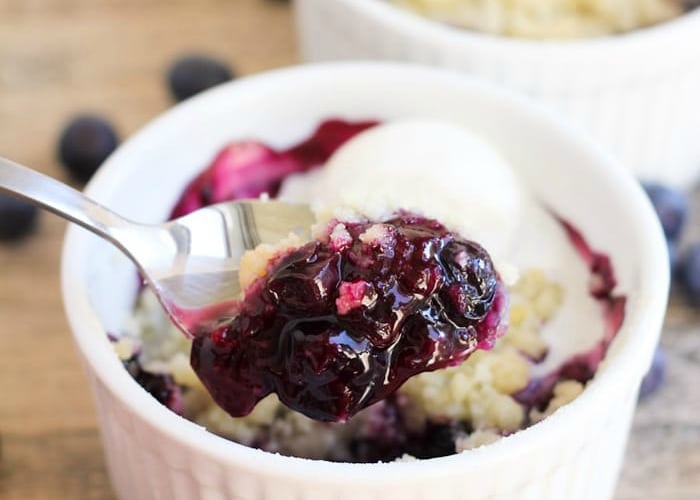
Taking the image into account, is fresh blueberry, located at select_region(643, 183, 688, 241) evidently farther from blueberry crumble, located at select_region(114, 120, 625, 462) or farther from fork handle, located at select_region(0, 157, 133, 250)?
fork handle, located at select_region(0, 157, 133, 250)

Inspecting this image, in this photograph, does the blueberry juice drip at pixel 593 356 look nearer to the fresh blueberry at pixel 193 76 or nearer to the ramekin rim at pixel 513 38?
the ramekin rim at pixel 513 38

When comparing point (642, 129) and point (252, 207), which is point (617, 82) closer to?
point (642, 129)

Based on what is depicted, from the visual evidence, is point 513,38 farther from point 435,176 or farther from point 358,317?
point 358,317

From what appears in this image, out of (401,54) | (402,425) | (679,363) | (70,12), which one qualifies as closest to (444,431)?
(402,425)

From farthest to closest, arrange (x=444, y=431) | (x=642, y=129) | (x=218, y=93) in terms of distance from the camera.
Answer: (x=642, y=129) → (x=218, y=93) → (x=444, y=431)

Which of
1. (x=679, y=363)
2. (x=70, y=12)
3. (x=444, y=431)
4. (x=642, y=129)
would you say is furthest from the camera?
(x=70, y=12)

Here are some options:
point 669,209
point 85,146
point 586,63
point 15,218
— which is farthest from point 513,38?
point 15,218

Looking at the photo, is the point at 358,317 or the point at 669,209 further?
the point at 669,209

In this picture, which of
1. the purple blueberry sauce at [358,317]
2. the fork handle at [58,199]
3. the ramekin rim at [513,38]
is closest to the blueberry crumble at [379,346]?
the purple blueberry sauce at [358,317]
